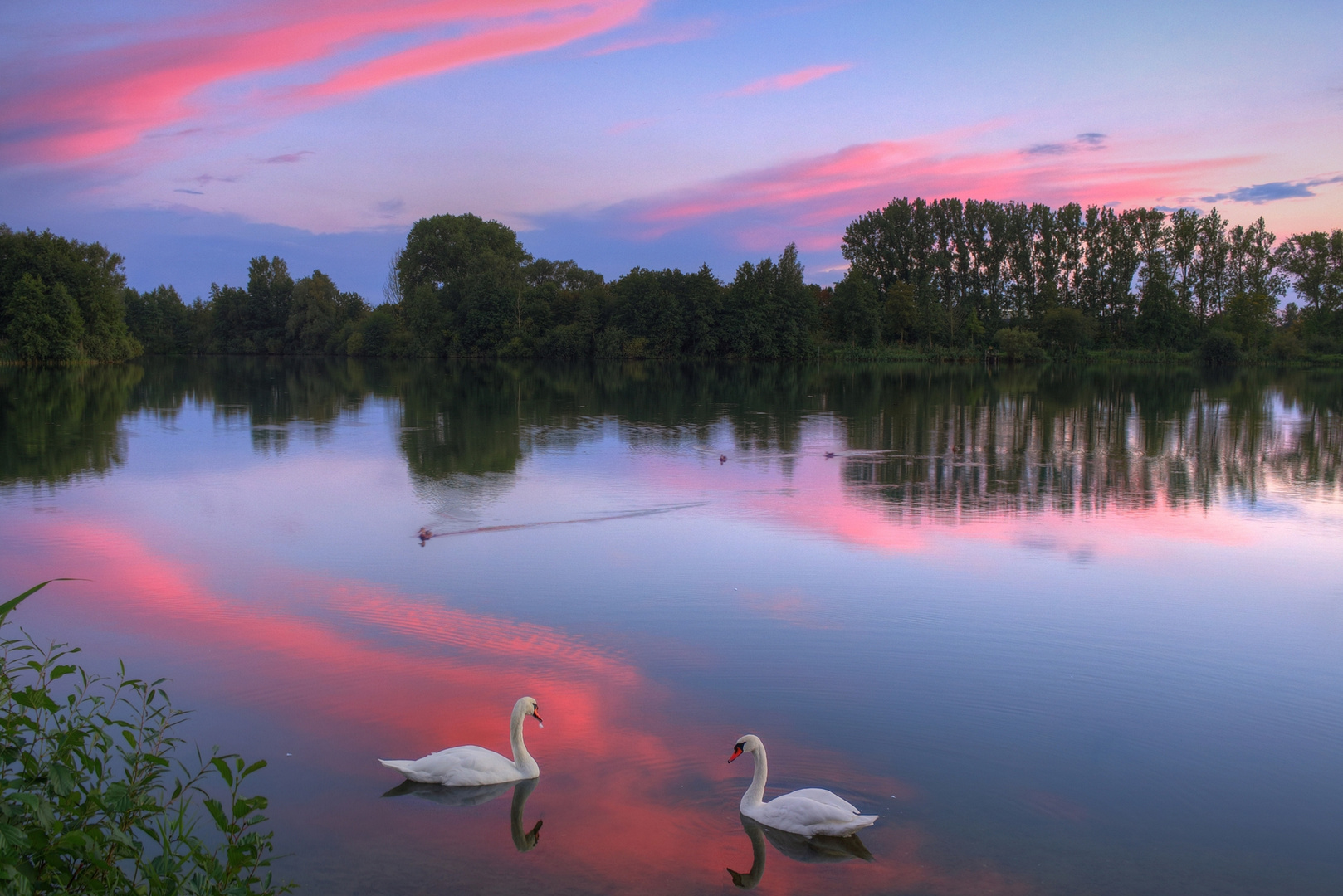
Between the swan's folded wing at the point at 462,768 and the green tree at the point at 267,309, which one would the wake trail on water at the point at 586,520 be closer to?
the swan's folded wing at the point at 462,768

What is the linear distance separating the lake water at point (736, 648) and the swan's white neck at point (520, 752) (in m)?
0.13

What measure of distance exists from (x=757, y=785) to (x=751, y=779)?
450mm

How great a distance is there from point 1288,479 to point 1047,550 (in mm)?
9636

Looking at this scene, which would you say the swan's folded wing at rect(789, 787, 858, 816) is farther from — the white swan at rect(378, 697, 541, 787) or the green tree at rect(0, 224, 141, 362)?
the green tree at rect(0, 224, 141, 362)

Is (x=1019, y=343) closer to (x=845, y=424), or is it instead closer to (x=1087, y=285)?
(x=1087, y=285)

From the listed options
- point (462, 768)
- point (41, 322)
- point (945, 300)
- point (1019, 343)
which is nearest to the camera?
point (462, 768)

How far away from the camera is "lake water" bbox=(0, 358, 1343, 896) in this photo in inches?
213

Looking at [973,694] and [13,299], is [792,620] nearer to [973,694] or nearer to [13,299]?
[973,694]

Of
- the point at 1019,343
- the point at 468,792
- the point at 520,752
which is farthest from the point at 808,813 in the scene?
the point at 1019,343

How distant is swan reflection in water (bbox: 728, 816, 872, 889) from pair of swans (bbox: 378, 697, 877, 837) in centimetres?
4

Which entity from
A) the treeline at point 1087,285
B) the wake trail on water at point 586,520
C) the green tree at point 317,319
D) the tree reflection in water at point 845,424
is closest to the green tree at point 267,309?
the green tree at point 317,319

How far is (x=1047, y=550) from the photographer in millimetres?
12039

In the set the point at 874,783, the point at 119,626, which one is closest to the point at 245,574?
the point at 119,626

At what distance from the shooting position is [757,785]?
5.65 meters
